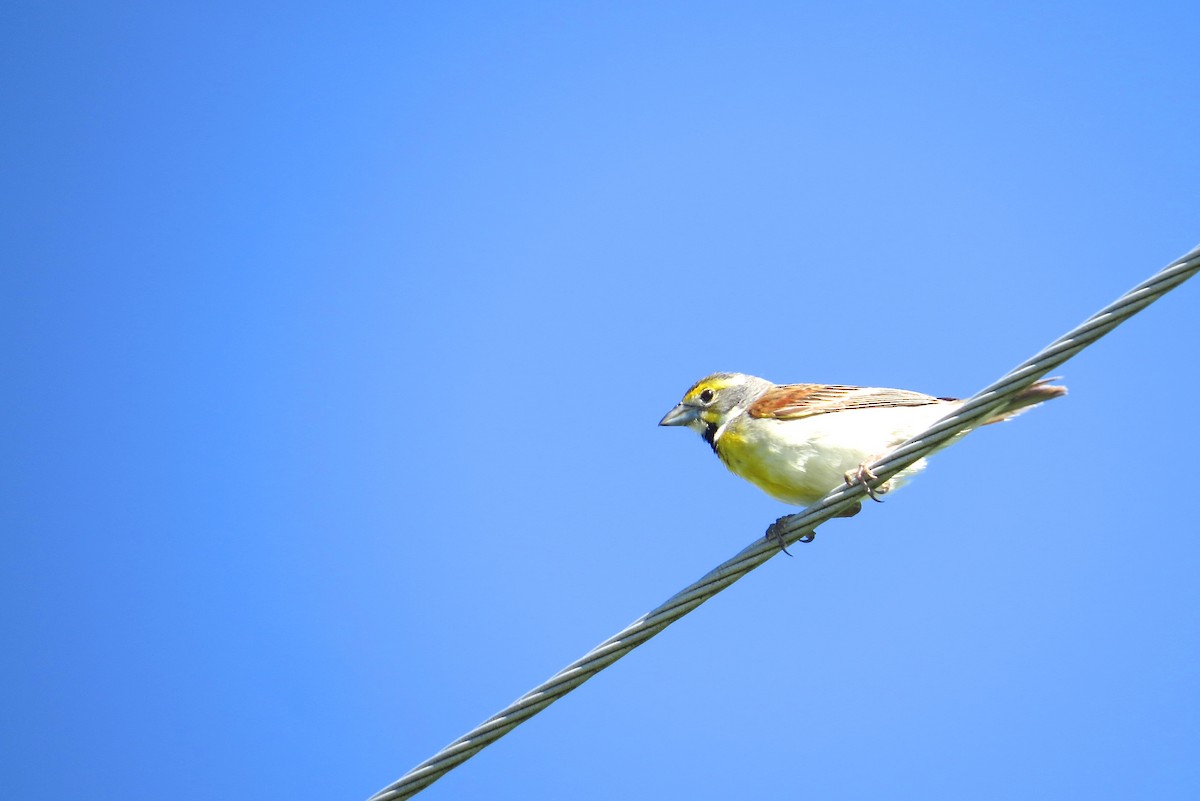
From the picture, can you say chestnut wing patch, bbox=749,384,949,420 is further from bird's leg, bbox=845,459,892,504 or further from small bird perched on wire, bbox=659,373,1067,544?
bird's leg, bbox=845,459,892,504

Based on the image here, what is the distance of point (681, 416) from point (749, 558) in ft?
12.4

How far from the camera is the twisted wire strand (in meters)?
4.17

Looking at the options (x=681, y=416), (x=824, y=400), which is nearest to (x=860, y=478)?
(x=824, y=400)

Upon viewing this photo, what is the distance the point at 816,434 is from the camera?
23.8 ft

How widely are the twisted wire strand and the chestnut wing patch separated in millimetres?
2216

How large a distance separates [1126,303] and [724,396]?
468cm

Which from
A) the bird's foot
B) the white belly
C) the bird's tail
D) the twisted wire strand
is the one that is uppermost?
the white belly

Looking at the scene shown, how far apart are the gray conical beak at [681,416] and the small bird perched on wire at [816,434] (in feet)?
1.90

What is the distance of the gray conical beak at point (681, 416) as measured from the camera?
348 inches

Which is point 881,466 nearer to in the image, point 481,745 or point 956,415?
point 956,415

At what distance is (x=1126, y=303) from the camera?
416cm

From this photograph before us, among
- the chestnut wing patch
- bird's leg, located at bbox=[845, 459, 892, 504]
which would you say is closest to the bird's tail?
bird's leg, located at bbox=[845, 459, 892, 504]

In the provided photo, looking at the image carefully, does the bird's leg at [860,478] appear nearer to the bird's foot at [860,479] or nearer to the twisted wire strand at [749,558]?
the bird's foot at [860,479]

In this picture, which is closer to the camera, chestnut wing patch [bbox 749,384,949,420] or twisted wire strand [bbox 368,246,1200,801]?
twisted wire strand [bbox 368,246,1200,801]
